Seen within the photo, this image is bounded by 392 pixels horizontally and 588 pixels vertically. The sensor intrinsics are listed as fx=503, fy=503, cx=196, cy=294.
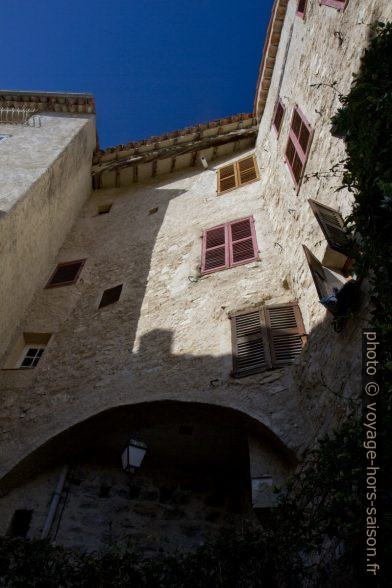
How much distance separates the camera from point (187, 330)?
27.1 ft

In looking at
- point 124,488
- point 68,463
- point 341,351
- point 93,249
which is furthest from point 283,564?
point 93,249

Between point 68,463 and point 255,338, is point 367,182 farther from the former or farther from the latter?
point 68,463

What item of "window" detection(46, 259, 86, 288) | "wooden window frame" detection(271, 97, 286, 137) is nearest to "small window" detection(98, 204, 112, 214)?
"window" detection(46, 259, 86, 288)

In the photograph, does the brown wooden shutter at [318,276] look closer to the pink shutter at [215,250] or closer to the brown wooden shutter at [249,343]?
the brown wooden shutter at [249,343]

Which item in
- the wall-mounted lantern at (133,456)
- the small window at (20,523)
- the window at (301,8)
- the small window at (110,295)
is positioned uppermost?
the window at (301,8)

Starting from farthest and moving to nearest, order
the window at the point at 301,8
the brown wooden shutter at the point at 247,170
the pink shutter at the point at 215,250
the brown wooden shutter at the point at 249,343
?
the brown wooden shutter at the point at 247,170, the window at the point at 301,8, the pink shutter at the point at 215,250, the brown wooden shutter at the point at 249,343

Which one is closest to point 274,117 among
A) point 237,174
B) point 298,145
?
point 237,174

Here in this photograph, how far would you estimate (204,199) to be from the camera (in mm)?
13055

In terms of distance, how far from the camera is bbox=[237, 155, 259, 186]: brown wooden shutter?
1288 cm

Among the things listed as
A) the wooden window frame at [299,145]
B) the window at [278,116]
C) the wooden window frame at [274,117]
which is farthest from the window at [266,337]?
the window at [278,116]

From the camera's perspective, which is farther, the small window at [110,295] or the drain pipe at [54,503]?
the small window at [110,295]

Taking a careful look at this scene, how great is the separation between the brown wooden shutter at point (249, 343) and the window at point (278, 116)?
5.67 metres

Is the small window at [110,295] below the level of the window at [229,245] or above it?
below

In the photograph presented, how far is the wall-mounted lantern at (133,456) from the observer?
249 inches
